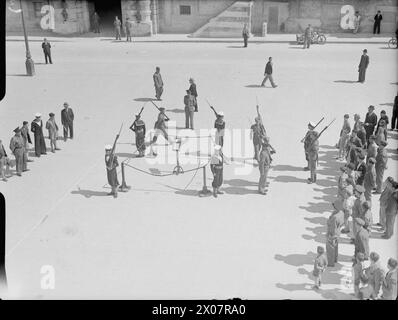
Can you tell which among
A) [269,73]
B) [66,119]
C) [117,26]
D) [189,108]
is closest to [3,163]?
[66,119]

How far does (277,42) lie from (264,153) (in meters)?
21.2

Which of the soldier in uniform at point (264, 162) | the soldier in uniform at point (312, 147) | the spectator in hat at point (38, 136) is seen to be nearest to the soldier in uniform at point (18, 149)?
the spectator in hat at point (38, 136)

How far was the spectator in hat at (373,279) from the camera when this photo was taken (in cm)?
901

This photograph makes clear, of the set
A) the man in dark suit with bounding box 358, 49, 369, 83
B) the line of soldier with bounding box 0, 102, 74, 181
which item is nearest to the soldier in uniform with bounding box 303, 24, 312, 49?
the man in dark suit with bounding box 358, 49, 369, 83

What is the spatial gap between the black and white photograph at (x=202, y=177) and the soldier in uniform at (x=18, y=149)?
1.8 inches

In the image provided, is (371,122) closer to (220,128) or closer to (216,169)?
(220,128)

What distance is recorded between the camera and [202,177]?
48.5 feet

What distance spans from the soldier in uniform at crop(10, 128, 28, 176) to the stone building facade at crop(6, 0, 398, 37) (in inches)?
881

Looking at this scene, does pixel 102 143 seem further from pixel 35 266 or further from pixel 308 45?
pixel 308 45

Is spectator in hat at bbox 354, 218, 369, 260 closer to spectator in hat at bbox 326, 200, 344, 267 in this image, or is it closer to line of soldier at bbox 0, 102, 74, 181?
spectator in hat at bbox 326, 200, 344, 267

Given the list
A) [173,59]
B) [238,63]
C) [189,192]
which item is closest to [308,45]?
[238,63]

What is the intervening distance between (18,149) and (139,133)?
348 centimetres

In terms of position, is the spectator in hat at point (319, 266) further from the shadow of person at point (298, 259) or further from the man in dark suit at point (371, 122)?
the man in dark suit at point (371, 122)
